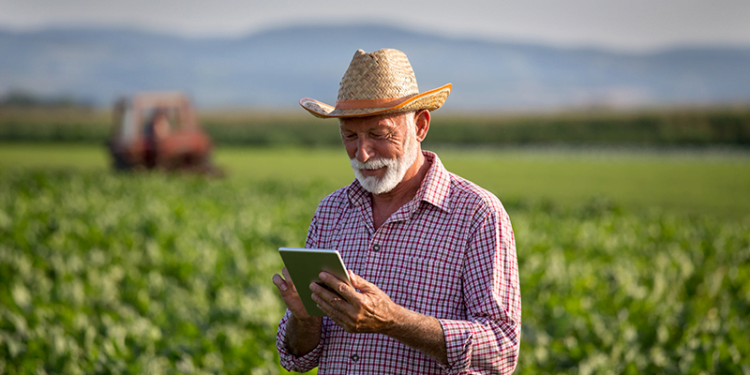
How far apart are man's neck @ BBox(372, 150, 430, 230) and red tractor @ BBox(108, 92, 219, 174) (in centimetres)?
1522

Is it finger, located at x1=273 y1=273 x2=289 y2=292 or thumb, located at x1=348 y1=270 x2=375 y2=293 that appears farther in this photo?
finger, located at x1=273 y1=273 x2=289 y2=292

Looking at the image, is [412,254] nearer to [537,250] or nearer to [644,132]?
[537,250]

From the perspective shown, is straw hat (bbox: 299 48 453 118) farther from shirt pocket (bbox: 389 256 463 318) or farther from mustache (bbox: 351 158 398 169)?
shirt pocket (bbox: 389 256 463 318)

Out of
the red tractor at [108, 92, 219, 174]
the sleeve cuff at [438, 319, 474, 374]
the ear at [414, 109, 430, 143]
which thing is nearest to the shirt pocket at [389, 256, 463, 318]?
the sleeve cuff at [438, 319, 474, 374]

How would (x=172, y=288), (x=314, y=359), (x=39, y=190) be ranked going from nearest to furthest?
(x=314, y=359)
(x=172, y=288)
(x=39, y=190)

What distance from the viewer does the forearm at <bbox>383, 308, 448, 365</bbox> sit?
1.72m

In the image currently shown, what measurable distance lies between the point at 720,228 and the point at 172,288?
21.5 ft

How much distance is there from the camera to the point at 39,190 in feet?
38.0

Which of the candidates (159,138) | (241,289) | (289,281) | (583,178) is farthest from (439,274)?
(583,178)

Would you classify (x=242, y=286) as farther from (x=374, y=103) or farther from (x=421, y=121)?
(x=374, y=103)

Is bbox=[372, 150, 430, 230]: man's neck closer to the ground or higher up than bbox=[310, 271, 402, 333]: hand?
higher up

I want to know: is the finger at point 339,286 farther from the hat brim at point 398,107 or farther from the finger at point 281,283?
the hat brim at point 398,107

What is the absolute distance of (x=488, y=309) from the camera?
1.78 meters

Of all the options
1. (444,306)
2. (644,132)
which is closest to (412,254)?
(444,306)
